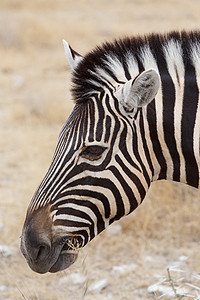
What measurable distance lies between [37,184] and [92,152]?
4200 millimetres

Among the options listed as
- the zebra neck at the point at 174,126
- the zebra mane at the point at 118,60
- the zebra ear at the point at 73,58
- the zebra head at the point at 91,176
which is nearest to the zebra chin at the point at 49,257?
the zebra head at the point at 91,176

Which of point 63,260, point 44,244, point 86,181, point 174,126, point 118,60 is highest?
point 118,60

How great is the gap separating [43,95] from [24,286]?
19.9ft

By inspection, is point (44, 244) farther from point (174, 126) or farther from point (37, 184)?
point (37, 184)

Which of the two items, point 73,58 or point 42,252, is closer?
point 42,252

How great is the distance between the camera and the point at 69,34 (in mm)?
15664

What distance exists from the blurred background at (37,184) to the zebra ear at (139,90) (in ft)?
3.21

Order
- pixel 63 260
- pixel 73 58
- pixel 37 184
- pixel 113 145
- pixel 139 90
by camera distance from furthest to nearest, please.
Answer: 1. pixel 37 184
2. pixel 73 58
3. pixel 63 260
4. pixel 113 145
5. pixel 139 90

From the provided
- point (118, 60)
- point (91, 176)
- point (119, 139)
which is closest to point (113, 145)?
point (119, 139)

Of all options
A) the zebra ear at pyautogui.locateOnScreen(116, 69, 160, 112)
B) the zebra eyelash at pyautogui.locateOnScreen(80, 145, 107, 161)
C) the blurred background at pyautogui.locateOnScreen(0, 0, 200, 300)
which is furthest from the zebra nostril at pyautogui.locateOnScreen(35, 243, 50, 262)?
the zebra ear at pyautogui.locateOnScreen(116, 69, 160, 112)

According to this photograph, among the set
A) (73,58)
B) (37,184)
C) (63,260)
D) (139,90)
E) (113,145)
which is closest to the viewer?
(139,90)

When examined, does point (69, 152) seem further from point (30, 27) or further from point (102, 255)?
point (30, 27)

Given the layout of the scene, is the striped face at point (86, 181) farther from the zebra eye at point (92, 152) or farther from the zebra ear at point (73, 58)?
the zebra ear at point (73, 58)

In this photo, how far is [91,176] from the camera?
3.04 m
